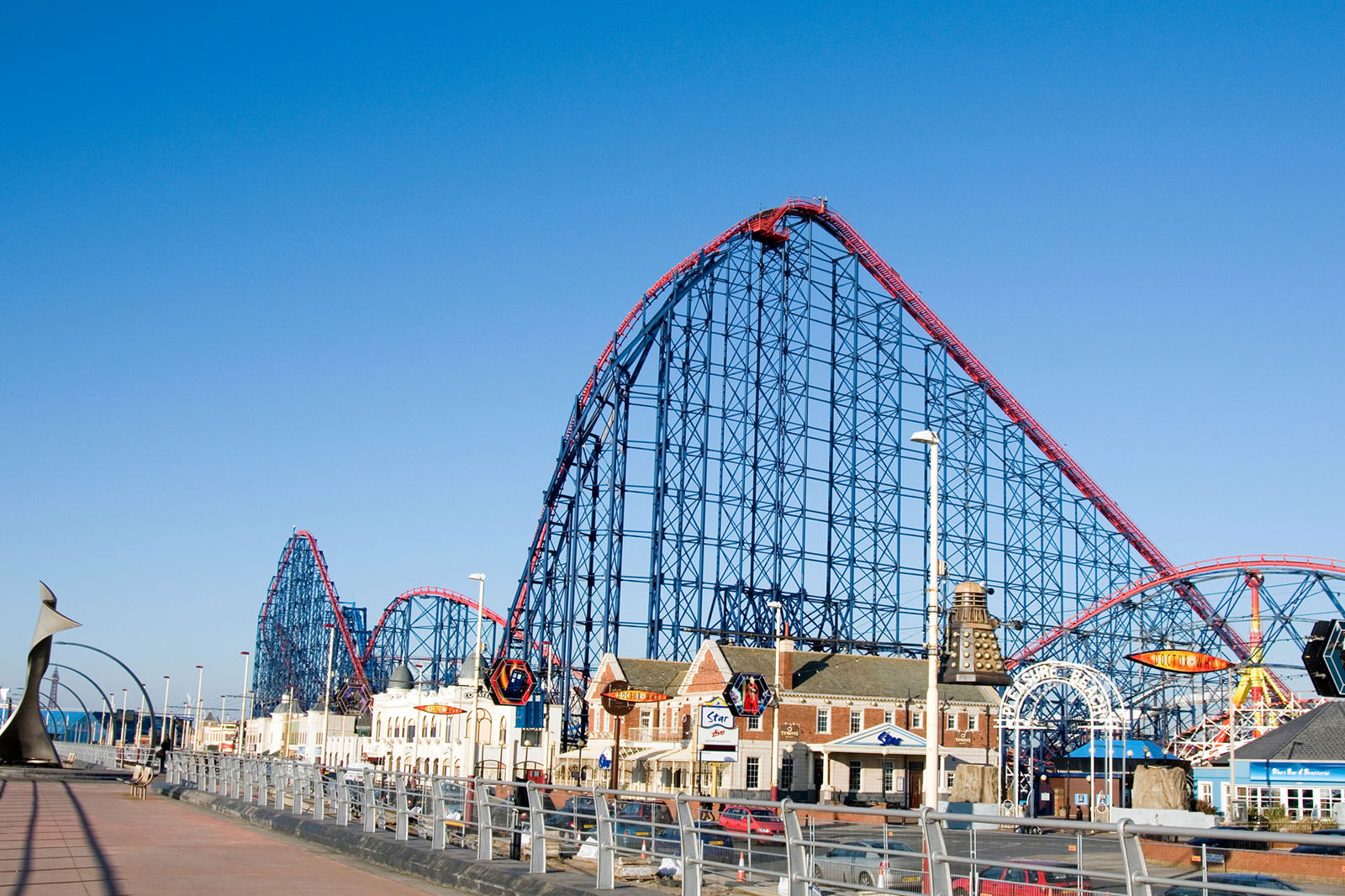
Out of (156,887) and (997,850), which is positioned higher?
(997,850)

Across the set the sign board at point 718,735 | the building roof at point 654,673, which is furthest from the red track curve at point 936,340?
the sign board at point 718,735

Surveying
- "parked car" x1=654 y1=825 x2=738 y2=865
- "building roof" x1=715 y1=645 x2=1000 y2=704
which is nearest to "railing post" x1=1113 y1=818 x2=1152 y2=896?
"parked car" x1=654 y1=825 x2=738 y2=865

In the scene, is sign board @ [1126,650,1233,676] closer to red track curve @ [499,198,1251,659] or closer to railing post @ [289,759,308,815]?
red track curve @ [499,198,1251,659]

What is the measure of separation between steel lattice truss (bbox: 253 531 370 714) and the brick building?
120 ft

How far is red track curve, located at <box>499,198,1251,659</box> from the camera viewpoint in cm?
4791

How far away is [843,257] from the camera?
5034cm

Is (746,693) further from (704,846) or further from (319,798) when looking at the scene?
(704,846)

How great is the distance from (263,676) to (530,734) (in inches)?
2126

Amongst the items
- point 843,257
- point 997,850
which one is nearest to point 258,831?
point 997,850

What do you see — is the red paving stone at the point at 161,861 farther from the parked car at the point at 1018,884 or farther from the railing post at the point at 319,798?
the parked car at the point at 1018,884

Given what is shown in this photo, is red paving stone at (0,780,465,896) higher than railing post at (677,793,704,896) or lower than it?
lower

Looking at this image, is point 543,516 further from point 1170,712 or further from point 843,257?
point 1170,712

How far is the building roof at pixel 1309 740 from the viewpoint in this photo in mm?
35250

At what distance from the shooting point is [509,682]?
3906cm
